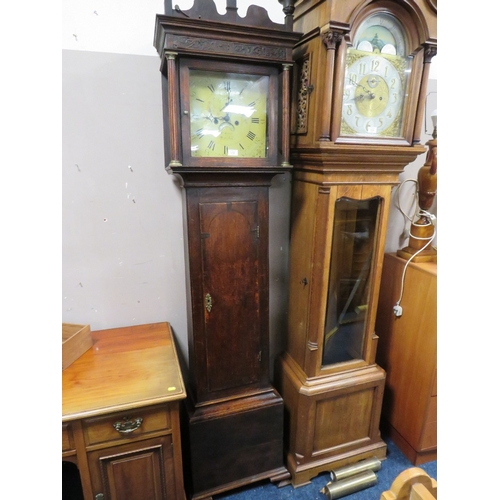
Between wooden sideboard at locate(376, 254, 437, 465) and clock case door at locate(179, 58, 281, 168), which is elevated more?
clock case door at locate(179, 58, 281, 168)

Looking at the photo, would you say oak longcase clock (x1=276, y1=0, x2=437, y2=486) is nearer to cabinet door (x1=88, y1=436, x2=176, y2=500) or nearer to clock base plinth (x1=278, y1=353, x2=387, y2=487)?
clock base plinth (x1=278, y1=353, x2=387, y2=487)

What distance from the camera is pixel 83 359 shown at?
131cm

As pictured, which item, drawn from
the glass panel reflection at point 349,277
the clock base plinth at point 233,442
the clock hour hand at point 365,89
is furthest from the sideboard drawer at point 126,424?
the clock hour hand at point 365,89

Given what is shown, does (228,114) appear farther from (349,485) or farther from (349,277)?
(349,485)

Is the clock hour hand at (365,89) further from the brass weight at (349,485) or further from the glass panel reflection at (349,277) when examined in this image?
the brass weight at (349,485)

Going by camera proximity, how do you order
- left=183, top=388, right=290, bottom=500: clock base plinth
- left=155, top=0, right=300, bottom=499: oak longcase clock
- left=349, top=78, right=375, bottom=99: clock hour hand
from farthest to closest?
1. left=183, top=388, right=290, bottom=500: clock base plinth
2. left=349, top=78, right=375, bottom=99: clock hour hand
3. left=155, top=0, right=300, bottom=499: oak longcase clock

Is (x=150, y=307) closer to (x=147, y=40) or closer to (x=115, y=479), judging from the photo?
(x=115, y=479)

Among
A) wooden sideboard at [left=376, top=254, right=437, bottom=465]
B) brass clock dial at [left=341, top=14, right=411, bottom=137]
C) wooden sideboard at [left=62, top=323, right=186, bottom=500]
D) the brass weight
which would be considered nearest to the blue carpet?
the brass weight

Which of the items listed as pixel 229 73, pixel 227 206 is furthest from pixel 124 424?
pixel 229 73

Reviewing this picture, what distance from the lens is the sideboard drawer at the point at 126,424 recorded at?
111 cm

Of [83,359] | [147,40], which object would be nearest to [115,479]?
[83,359]

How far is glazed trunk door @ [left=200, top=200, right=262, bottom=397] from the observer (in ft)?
4.03

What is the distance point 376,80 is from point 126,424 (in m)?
1.46

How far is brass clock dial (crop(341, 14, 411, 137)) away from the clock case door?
0.24m
